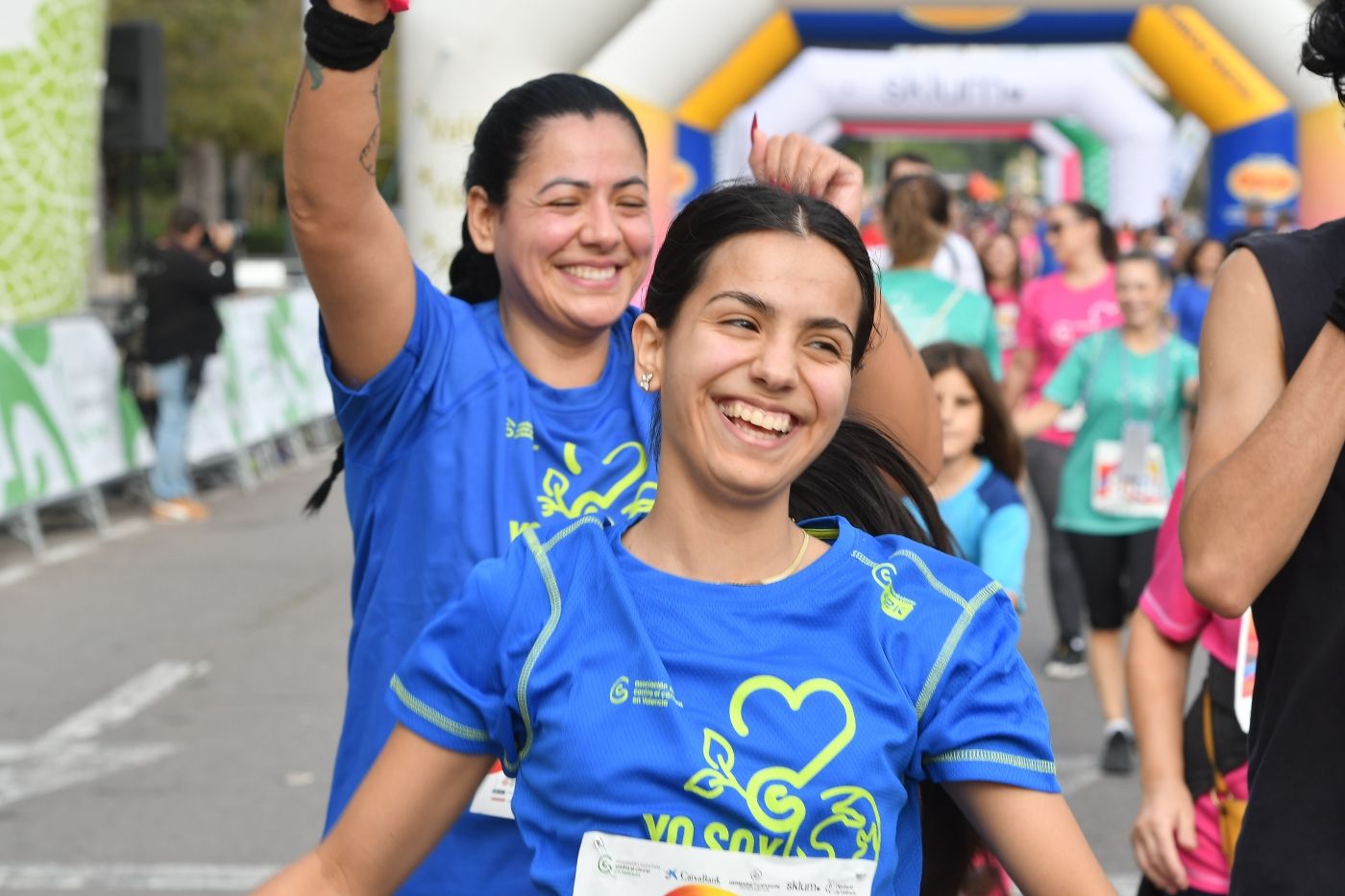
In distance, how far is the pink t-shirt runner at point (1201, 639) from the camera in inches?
117

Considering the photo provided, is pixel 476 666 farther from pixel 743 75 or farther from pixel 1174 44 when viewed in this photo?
pixel 743 75

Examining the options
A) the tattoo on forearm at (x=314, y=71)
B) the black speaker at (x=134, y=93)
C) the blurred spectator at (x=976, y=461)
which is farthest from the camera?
the black speaker at (x=134, y=93)

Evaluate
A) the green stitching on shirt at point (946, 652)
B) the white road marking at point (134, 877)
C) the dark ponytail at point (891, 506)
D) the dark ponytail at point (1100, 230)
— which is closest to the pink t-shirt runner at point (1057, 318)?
the dark ponytail at point (1100, 230)

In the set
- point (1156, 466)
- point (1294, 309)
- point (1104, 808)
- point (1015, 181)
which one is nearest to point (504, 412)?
point (1294, 309)

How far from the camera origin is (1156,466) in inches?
271

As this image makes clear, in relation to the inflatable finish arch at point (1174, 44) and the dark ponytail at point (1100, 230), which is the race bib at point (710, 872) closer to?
the dark ponytail at point (1100, 230)

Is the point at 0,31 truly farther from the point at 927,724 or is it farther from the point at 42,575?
the point at 927,724

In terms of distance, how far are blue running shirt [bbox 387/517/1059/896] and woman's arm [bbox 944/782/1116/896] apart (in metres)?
0.03

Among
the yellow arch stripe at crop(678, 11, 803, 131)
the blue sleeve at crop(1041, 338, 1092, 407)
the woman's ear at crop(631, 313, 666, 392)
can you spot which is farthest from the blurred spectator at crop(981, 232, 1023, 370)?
the woman's ear at crop(631, 313, 666, 392)

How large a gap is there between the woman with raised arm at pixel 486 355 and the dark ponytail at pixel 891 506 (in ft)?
0.79

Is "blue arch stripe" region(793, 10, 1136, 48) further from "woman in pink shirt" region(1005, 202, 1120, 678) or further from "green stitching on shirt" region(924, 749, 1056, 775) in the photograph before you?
"green stitching on shirt" region(924, 749, 1056, 775)

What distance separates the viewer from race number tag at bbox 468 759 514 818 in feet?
8.39

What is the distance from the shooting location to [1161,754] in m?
3.03

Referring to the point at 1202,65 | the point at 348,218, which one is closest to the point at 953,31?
the point at 1202,65
